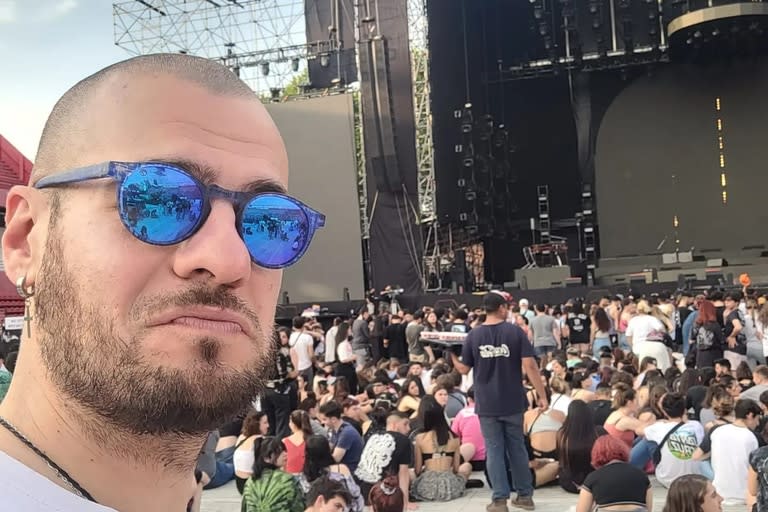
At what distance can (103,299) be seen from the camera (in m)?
0.91

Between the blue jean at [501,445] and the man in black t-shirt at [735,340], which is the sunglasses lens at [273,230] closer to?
the blue jean at [501,445]

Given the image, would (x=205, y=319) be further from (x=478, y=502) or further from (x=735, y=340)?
(x=735, y=340)

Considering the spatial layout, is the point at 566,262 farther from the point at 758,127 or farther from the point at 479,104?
the point at 758,127

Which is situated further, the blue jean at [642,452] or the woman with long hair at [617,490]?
the blue jean at [642,452]

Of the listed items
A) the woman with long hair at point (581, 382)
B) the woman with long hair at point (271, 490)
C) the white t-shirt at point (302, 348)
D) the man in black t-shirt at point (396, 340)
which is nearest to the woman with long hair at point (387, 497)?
the woman with long hair at point (271, 490)

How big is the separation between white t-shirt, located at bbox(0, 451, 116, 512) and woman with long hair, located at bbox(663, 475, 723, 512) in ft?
12.8

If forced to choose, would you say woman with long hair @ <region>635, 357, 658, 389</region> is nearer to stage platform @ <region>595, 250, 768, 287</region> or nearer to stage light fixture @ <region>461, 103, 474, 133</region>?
stage platform @ <region>595, 250, 768, 287</region>

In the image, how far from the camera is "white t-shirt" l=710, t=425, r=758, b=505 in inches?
212

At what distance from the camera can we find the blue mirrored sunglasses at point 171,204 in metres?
0.93

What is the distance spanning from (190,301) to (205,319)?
0.10 ft

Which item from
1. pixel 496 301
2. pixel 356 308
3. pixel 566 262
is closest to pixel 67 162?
pixel 496 301

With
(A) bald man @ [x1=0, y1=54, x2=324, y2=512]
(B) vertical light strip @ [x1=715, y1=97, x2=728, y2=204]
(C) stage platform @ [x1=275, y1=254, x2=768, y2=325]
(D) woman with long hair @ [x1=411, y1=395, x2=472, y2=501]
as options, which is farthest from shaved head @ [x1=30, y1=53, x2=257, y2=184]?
(B) vertical light strip @ [x1=715, y1=97, x2=728, y2=204]

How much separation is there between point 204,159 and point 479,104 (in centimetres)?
2097

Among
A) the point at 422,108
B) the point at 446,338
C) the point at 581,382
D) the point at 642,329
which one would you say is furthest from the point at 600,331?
the point at 422,108
